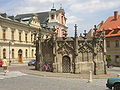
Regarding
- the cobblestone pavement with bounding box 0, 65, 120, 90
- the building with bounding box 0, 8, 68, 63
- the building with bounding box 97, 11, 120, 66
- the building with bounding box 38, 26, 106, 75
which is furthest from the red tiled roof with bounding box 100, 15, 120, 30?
the cobblestone pavement with bounding box 0, 65, 120, 90

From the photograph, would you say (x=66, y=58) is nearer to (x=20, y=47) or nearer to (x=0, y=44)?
(x=0, y=44)

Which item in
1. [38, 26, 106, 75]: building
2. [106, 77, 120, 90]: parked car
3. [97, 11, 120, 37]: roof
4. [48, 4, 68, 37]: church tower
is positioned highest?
[48, 4, 68, 37]: church tower

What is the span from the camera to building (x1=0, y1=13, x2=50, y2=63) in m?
43.5

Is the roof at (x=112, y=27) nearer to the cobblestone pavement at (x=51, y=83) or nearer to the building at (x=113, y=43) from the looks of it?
the building at (x=113, y=43)

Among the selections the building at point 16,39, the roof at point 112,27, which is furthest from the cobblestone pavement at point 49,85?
the roof at point 112,27

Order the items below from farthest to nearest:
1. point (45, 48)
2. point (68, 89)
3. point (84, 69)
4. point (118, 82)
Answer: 1. point (45, 48)
2. point (84, 69)
3. point (68, 89)
4. point (118, 82)

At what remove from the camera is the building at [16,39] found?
143 feet

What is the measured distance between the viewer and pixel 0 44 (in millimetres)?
42219

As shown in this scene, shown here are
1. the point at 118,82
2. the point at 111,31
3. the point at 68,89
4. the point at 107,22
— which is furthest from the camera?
the point at 107,22

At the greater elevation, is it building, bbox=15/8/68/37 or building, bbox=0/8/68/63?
building, bbox=15/8/68/37

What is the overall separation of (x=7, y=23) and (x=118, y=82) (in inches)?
1474

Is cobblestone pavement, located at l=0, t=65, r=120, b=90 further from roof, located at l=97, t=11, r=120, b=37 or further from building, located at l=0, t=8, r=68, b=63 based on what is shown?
roof, located at l=97, t=11, r=120, b=37

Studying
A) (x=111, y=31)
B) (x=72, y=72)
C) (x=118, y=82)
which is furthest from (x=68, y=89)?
(x=111, y=31)

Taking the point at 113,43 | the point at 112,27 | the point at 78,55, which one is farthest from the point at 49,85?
the point at 112,27
